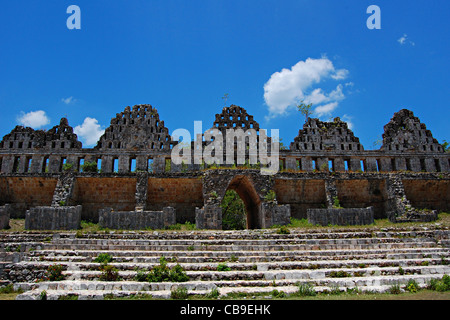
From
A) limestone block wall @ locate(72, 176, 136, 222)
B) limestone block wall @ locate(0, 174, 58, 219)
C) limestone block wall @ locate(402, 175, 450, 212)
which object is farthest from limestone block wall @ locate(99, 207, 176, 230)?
limestone block wall @ locate(402, 175, 450, 212)

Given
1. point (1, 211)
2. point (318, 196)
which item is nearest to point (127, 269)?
point (1, 211)

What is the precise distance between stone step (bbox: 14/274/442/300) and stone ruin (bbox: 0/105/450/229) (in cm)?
1073

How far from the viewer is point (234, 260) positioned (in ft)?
46.4

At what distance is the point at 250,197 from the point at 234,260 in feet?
49.5

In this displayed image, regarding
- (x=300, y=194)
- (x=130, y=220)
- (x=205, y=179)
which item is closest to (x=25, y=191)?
(x=130, y=220)

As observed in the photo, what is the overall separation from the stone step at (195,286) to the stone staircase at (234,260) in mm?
33

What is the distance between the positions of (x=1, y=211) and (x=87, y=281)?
14409mm

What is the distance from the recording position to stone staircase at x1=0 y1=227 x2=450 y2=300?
37.7 ft

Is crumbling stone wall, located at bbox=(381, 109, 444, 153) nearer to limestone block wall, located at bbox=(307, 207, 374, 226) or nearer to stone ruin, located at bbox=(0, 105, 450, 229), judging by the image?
stone ruin, located at bbox=(0, 105, 450, 229)

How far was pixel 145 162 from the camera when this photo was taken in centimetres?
3878

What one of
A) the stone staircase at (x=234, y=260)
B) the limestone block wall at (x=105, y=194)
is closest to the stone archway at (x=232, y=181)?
the stone staircase at (x=234, y=260)

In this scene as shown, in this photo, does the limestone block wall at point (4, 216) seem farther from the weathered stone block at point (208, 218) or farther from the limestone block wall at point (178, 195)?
the weathered stone block at point (208, 218)
